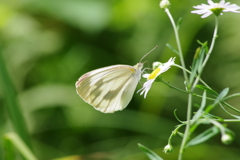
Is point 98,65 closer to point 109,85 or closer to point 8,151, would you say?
point 109,85

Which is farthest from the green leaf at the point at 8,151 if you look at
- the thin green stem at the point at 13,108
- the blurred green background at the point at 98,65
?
the blurred green background at the point at 98,65

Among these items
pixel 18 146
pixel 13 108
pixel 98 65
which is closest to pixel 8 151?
pixel 18 146

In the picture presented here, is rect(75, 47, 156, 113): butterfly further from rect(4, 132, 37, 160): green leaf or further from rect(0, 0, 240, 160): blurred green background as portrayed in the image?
rect(0, 0, 240, 160): blurred green background

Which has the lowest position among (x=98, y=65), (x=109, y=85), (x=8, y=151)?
(x=98, y=65)

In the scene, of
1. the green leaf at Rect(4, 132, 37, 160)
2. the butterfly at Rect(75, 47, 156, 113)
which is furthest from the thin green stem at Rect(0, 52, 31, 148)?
the butterfly at Rect(75, 47, 156, 113)

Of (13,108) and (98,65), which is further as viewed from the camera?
(98,65)

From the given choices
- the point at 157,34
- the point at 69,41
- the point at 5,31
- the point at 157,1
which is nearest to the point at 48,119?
the point at 69,41
